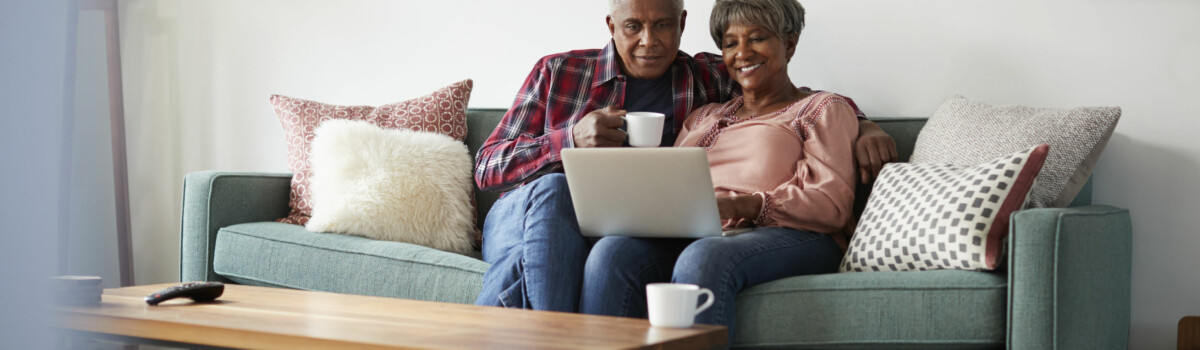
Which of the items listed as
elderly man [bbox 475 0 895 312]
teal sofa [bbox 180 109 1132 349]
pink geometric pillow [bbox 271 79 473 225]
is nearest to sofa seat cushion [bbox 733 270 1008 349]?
teal sofa [bbox 180 109 1132 349]

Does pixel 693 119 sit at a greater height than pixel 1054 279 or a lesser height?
greater

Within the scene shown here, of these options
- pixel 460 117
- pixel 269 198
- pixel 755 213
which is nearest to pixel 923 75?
pixel 755 213

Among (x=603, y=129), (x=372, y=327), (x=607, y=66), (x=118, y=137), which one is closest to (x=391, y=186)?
(x=607, y=66)

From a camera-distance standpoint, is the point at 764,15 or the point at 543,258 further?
the point at 764,15

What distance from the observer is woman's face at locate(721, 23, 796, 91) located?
85.7 inches

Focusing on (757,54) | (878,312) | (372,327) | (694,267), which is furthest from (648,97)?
(372,327)

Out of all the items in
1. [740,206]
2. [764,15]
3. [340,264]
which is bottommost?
Answer: [340,264]

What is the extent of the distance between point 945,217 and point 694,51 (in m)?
1.16

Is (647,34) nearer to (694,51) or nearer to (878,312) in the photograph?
(694,51)

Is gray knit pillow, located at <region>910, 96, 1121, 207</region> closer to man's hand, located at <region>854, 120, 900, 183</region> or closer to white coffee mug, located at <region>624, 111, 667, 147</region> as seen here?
man's hand, located at <region>854, 120, 900, 183</region>

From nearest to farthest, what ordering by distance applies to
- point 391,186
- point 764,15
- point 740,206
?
point 740,206
point 764,15
point 391,186

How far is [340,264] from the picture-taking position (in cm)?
224

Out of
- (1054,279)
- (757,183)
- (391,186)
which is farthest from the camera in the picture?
(391,186)

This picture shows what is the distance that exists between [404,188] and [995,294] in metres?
1.44
